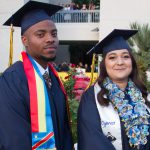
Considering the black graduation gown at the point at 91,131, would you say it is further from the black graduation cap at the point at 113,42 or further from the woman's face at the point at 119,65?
the black graduation cap at the point at 113,42

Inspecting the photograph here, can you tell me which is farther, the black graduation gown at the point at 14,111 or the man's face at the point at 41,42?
the man's face at the point at 41,42

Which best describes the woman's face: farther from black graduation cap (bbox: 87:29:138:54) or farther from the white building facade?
the white building facade

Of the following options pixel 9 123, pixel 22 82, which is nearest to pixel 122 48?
pixel 22 82

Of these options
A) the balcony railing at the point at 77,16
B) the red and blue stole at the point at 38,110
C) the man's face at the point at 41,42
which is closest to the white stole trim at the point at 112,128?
the red and blue stole at the point at 38,110

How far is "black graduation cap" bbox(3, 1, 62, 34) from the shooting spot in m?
3.25

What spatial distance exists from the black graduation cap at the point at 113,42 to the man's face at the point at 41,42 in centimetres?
78

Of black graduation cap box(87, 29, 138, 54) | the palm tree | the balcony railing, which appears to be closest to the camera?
black graduation cap box(87, 29, 138, 54)

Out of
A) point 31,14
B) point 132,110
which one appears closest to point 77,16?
point 132,110

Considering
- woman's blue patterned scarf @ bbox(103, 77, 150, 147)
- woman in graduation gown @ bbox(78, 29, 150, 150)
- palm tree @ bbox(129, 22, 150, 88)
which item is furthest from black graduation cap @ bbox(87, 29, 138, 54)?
palm tree @ bbox(129, 22, 150, 88)

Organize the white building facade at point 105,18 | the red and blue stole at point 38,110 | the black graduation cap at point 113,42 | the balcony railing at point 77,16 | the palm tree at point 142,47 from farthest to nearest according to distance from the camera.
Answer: the balcony railing at point 77,16 → the white building facade at point 105,18 → the palm tree at point 142,47 → the black graduation cap at point 113,42 → the red and blue stole at point 38,110

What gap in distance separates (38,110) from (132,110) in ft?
3.20

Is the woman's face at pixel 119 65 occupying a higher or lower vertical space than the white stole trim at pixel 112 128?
higher

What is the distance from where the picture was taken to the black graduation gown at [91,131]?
3.43 meters

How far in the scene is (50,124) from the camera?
307 centimetres
